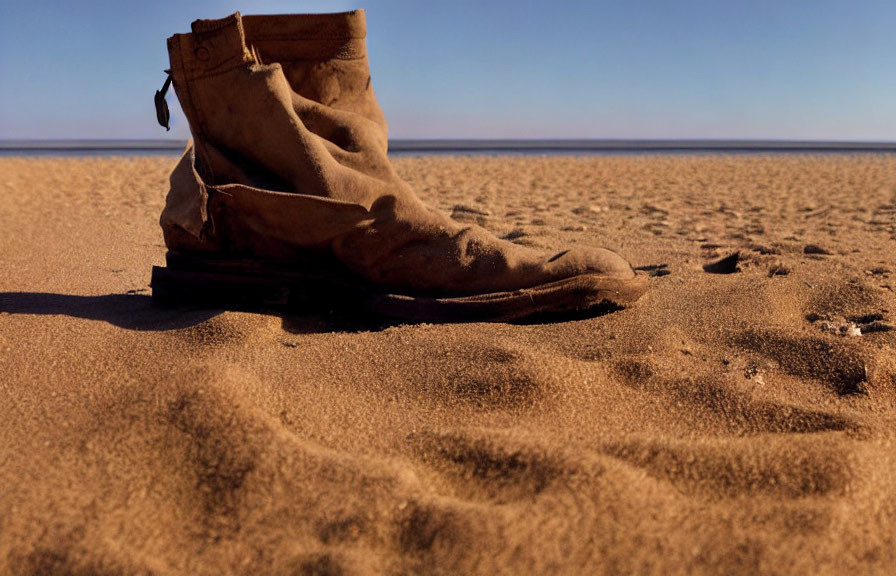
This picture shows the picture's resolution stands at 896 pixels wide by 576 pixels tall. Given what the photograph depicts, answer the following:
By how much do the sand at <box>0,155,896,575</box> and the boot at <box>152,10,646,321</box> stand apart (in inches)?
3.5

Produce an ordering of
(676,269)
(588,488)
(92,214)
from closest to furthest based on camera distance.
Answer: (588,488)
(676,269)
(92,214)

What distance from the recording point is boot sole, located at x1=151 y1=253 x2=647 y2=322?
1.63 m

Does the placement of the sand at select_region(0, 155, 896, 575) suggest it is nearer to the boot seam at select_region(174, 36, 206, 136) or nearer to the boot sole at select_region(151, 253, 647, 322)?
the boot sole at select_region(151, 253, 647, 322)

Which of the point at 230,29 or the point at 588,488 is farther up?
the point at 230,29

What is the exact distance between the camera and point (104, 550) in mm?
798

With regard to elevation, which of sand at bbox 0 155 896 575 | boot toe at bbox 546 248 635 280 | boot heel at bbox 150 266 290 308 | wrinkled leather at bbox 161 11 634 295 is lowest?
sand at bbox 0 155 896 575

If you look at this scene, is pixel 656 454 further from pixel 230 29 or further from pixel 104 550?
pixel 230 29

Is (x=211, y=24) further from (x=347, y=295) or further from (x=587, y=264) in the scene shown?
(x=587, y=264)

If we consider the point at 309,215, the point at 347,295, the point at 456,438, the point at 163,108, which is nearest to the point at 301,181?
the point at 309,215

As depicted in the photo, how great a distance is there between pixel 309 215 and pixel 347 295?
0.73 feet

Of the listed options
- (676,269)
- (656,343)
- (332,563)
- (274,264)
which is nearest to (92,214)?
(274,264)

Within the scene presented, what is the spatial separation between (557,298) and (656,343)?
0.27 metres

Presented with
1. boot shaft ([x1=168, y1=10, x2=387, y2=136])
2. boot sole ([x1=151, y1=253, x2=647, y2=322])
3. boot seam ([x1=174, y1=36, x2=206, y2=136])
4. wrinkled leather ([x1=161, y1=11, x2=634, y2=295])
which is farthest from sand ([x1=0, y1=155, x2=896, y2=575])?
boot shaft ([x1=168, y1=10, x2=387, y2=136])

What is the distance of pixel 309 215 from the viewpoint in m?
1.65
